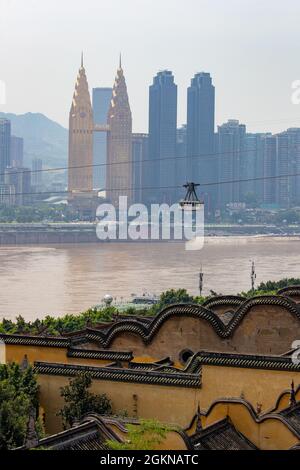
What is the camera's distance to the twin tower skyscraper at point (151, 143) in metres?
93.6

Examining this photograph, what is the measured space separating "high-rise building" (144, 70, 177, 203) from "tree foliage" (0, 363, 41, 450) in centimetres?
8446

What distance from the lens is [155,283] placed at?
43.1 m

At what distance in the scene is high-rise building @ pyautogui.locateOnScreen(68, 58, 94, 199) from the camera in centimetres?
9306

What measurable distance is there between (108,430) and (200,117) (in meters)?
92.8

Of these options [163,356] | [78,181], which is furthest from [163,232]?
[163,356]

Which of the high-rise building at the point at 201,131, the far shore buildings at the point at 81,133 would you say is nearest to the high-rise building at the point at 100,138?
the high-rise building at the point at 201,131

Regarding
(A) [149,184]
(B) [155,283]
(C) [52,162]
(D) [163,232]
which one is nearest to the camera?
(B) [155,283]

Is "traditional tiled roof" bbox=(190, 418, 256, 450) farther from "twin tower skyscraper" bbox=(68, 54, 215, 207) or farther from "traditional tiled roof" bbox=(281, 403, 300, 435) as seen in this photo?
"twin tower skyscraper" bbox=(68, 54, 215, 207)

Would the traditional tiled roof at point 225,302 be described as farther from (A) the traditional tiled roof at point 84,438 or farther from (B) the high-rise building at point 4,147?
(B) the high-rise building at point 4,147

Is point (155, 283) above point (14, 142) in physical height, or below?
below

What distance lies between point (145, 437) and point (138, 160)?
9394 centimetres

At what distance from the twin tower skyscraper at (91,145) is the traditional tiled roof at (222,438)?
82.7 meters
